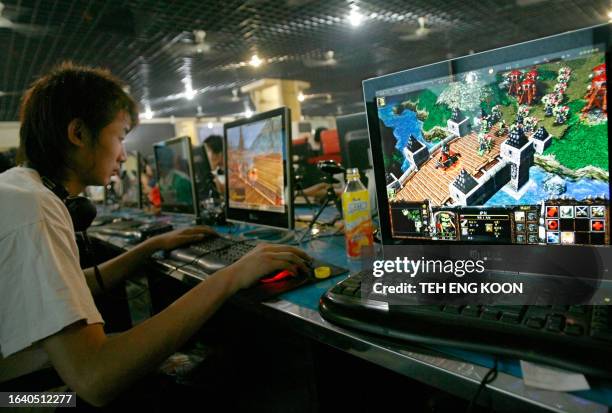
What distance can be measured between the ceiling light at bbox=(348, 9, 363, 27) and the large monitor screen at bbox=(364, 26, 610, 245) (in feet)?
16.4

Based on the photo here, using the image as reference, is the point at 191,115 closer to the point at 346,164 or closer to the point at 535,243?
the point at 346,164

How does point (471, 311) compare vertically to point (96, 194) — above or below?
below

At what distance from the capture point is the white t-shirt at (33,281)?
2.09ft

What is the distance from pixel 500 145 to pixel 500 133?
2cm

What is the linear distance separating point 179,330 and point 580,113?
0.80 m

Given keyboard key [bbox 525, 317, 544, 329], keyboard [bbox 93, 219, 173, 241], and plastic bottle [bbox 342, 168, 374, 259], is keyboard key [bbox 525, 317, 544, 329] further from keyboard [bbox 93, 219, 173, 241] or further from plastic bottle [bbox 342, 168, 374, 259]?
keyboard [bbox 93, 219, 173, 241]

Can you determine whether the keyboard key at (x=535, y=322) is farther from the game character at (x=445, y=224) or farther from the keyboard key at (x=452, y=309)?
the game character at (x=445, y=224)

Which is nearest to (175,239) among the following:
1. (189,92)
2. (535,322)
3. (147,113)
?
(535,322)

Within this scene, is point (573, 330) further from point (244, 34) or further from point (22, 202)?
point (244, 34)

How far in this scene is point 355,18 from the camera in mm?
5402

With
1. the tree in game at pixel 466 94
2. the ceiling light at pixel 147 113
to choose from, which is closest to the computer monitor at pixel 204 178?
the tree in game at pixel 466 94

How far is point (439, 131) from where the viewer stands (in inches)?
29.0

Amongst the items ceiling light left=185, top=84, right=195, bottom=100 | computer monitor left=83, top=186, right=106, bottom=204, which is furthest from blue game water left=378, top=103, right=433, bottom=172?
ceiling light left=185, top=84, right=195, bottom=100

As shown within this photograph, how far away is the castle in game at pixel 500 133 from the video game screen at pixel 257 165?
65cm
